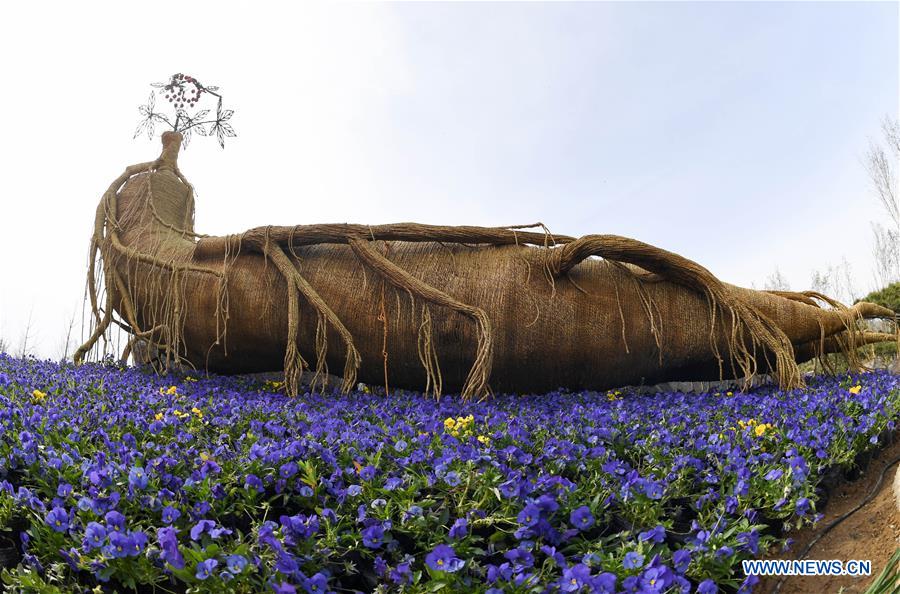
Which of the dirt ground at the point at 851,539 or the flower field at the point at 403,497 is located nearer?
the flower field at the point at 403,497

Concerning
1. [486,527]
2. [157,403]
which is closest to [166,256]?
[157,403]

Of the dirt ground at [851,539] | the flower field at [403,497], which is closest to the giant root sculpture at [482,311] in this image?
the flower field at [403,497]

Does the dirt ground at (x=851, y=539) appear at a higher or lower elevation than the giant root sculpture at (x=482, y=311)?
lower

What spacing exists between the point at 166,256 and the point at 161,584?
3.84 metres

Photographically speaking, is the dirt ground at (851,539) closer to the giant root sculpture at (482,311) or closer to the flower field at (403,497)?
the flower field at (403,497)

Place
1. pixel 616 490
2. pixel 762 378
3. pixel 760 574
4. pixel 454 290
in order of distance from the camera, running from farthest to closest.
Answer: pixel 762 378 → pixel 454 290 → pixel 616 490 → pixel 760 574

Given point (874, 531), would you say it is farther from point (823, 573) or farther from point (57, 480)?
point (57, 480)

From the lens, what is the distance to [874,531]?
2.20 meters

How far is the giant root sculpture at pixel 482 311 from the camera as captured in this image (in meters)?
4.04

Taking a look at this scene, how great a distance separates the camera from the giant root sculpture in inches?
159

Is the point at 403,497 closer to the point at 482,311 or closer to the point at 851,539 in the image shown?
the point at 851,539

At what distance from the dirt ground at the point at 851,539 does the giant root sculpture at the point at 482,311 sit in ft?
5.32

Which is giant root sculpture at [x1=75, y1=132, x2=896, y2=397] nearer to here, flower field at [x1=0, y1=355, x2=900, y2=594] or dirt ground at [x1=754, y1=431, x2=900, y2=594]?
flower field at [x1=0, y1=355, x2=900, y2=594]

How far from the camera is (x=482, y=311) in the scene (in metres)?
3.84
